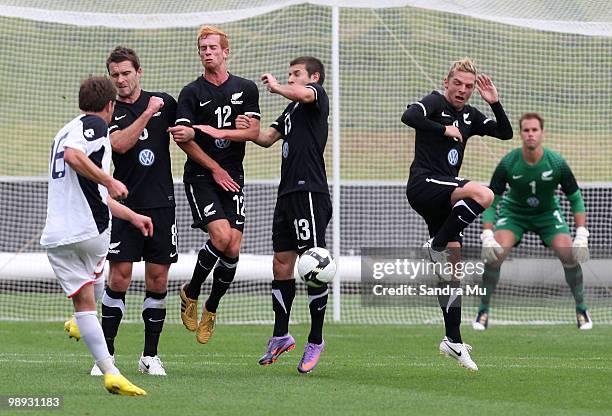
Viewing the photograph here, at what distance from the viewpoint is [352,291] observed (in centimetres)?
1630

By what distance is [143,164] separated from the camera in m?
8.95

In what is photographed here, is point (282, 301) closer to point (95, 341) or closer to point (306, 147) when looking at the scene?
point (306, 147)

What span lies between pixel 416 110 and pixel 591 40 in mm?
7980

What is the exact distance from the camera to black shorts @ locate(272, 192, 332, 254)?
358 inches

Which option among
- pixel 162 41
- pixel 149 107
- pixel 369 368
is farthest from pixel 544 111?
pixel 149 107

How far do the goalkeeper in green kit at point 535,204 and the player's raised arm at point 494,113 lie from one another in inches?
143

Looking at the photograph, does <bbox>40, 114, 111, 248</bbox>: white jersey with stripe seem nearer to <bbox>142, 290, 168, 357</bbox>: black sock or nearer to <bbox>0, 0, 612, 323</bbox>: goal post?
<bbox>142, 290, 168, 357</bbox>: black sock

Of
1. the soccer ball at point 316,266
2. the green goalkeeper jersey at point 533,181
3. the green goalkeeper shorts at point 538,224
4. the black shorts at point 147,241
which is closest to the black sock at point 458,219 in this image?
the soccer ball at point 316,266

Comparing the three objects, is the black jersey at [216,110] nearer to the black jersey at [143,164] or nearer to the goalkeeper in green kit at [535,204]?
the black jersey at [143,164]

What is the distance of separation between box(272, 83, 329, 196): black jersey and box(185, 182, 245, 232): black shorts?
409 mm

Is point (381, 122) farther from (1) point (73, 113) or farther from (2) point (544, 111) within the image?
(1) point (73, 113)

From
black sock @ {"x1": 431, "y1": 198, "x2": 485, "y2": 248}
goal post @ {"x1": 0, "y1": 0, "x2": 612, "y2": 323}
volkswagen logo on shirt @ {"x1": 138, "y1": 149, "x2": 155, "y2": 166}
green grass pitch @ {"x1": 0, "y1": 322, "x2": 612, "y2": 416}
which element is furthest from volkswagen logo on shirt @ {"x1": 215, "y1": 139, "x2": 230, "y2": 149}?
goal post @ {"x1": 0, "y1": 0, "x2": 612, "y2": 323}

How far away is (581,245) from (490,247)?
1.01m

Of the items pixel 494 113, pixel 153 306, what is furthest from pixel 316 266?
pixel 494 113
